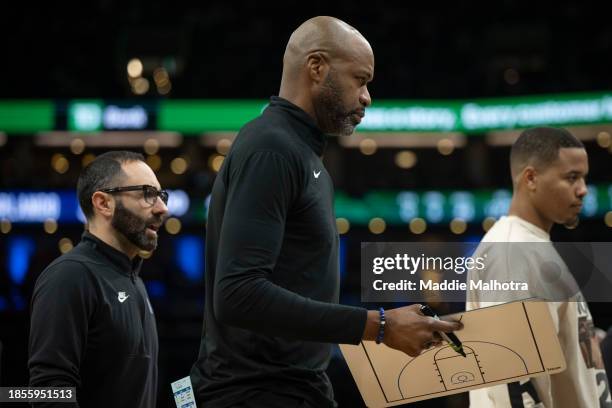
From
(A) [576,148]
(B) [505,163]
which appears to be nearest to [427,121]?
(B) [505,163]

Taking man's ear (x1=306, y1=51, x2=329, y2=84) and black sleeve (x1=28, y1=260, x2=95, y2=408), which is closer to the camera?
man's ear (x1=306, y1=51, x2=329, y2=84)

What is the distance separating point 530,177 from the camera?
3703 millimetres

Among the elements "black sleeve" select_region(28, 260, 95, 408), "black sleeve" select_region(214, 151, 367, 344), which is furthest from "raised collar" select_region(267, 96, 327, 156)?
"black sleeve" select_region(28, 260, 95, 408)

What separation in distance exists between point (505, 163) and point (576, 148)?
10793 mm

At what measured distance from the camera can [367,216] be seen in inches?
549

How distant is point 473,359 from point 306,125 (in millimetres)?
764

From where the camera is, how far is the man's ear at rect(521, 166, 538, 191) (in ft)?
12.1

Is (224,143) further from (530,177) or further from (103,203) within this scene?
(530,177)

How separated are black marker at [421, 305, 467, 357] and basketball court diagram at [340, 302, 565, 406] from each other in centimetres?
2

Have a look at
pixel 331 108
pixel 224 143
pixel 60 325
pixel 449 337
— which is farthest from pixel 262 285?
pixel 224 143

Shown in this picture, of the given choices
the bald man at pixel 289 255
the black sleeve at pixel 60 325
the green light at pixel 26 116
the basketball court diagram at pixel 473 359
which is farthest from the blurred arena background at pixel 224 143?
the bald man at pixel 289 255

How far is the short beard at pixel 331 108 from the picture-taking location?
263 cm

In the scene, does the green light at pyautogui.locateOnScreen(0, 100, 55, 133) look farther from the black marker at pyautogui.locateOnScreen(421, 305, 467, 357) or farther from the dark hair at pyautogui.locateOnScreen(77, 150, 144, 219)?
the black marker at pyautogui.locateOnScreen(421, 305, 467, 357)

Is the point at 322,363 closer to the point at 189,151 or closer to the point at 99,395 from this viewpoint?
the point at 99,395
